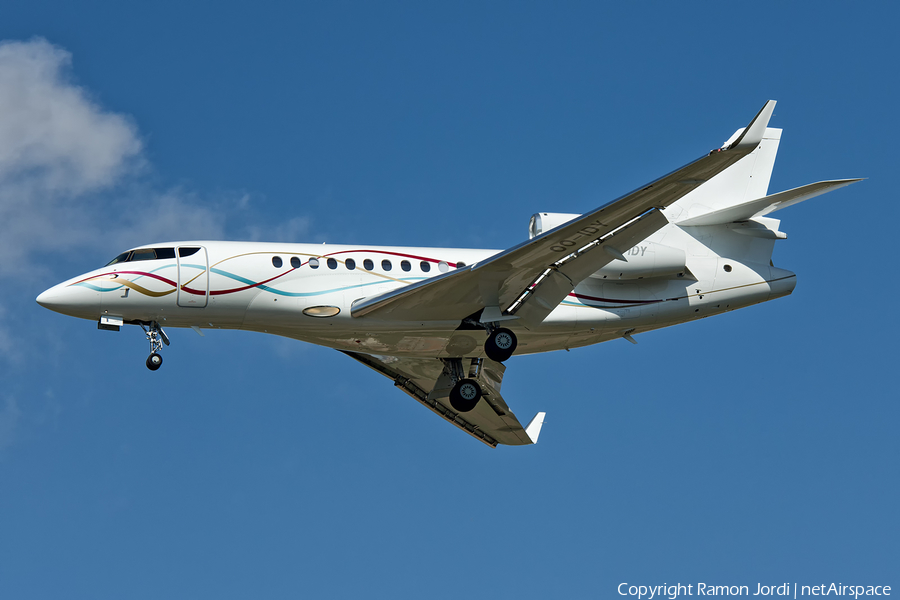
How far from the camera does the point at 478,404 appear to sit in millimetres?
26719

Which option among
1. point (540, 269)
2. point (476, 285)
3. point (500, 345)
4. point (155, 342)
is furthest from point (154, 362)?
point (540, 269)

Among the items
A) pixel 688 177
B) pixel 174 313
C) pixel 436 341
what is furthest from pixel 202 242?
pixel 688 177

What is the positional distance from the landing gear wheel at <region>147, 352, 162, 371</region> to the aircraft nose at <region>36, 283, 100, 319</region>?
4.82 feet

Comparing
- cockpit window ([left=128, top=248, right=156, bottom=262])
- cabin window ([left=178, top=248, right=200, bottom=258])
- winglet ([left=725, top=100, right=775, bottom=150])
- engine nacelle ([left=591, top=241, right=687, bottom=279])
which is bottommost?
cockpit window ([left=128, top=248, right=156, bottom=262])

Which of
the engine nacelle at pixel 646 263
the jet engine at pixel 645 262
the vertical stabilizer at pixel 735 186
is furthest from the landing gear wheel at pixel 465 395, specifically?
the vertical stabilizer at pixel 735 186

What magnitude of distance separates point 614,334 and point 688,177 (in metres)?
6.77

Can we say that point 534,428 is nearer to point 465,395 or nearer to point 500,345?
point 465,395

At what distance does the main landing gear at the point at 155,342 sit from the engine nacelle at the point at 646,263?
937cm

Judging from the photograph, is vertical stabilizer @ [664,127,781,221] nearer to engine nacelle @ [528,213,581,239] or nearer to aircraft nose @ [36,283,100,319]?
engine nacelle @ [528,213,581,239]

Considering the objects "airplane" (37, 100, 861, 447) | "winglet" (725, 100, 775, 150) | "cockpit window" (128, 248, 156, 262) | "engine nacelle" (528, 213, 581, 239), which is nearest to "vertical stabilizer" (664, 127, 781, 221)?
"airplane" (37, 100, 861, 447)

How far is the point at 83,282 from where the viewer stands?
68.2 feet

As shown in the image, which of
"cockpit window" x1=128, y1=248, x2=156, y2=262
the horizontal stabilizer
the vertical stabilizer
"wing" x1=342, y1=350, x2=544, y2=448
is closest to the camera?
the horizontal stabilizer

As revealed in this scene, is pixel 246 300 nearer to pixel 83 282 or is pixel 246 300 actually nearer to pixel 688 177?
pixel 83 282

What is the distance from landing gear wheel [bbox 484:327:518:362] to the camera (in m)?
21.2
